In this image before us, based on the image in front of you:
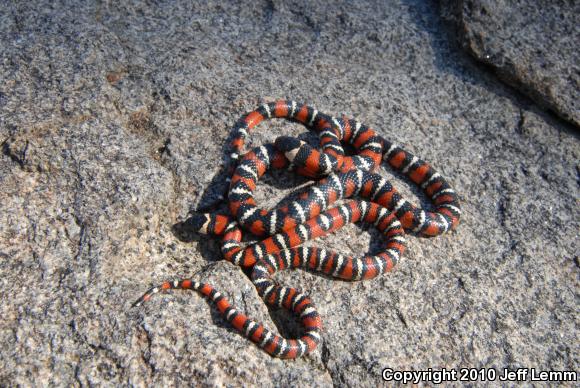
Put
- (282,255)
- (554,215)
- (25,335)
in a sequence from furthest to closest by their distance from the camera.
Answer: (554,215)
(282,255)
(25,335)

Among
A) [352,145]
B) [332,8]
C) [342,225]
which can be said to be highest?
[332,8]

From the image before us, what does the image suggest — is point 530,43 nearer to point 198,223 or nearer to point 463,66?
point 463,66

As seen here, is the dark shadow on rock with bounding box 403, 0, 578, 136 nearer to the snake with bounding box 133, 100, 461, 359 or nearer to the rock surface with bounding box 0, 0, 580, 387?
the rock surface with bounding box 0, 0, 580, 387

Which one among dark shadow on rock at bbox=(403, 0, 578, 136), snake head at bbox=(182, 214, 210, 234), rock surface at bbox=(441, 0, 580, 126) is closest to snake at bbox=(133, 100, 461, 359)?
snake head at bbox=(182, 214, 210, 234)

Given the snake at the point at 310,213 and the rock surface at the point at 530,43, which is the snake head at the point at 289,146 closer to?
the snake at the point at 310,213

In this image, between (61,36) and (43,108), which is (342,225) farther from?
(61,36)

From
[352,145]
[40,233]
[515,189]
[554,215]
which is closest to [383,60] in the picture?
[352,145]
